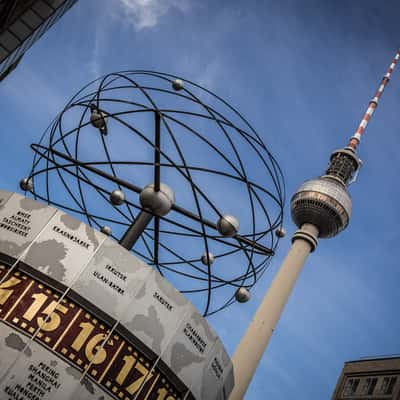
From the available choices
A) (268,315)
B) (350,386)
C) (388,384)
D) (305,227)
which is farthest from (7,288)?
(305,227)

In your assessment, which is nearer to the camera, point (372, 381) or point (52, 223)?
point (52, 223)

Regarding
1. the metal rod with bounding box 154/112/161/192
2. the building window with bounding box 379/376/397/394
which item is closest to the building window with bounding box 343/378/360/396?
the building window with bounding box 379/376/397/394

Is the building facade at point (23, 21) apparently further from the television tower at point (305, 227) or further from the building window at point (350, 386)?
the building window at point (350, 386)

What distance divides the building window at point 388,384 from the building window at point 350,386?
308 centimetres

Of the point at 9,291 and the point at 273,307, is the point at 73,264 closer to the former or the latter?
the point at 9,291

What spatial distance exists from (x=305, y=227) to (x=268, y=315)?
13887 mm

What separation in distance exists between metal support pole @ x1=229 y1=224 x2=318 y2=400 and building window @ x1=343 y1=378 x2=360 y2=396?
8.41 m

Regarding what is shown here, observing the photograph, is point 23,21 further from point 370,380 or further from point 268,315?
point 370,380

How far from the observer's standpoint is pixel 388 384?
132ft

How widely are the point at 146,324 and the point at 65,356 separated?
1411 millimetres

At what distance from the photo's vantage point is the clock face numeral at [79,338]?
746cm

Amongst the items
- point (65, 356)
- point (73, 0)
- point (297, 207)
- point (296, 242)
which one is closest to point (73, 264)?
point (65, 356)

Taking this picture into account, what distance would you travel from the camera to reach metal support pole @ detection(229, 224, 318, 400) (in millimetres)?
40406

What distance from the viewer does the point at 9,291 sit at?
304 inches
